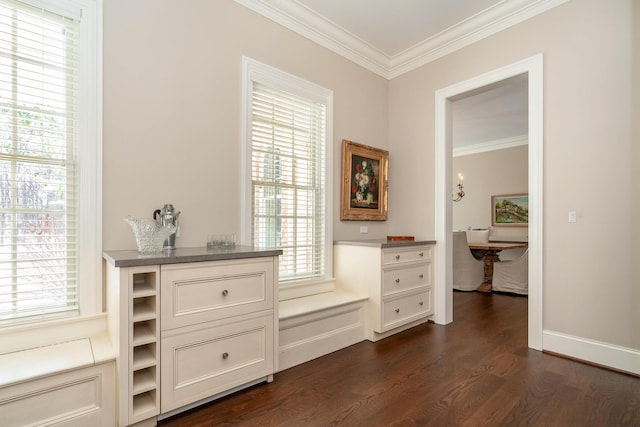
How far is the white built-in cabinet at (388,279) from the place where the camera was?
3000 mm

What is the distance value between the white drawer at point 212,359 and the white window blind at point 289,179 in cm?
90

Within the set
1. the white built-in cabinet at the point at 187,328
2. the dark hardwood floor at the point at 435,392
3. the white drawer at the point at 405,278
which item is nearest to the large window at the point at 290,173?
the white drawer at the point at 405,278

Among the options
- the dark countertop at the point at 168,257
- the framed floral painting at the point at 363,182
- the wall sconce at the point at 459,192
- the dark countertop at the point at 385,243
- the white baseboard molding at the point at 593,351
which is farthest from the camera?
the wall sconce at the point at 459,192

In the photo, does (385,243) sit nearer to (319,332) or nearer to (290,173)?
(319,332)

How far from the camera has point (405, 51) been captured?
3756mm

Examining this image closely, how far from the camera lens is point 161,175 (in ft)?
7.55

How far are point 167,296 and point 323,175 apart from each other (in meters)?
1.95

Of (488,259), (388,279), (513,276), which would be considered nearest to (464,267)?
(488,259)

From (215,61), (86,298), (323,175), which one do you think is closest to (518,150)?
(323,175)

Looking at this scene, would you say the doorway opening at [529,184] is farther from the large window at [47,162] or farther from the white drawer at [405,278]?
the large window at [47,162]

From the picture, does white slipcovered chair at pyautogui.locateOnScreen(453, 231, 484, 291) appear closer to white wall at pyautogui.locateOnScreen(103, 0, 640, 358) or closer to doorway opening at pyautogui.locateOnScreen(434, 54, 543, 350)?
doorway opening at pyautogui.locateOnScreen(434, 54, 543, 350)

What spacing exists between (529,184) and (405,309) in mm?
1582

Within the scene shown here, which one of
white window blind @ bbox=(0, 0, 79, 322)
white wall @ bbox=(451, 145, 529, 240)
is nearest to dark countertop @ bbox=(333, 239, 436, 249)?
white window blind @ bbox=(0, 0, 79, 322)

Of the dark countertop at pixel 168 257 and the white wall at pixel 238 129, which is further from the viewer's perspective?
the white wall at pixel 238 129
